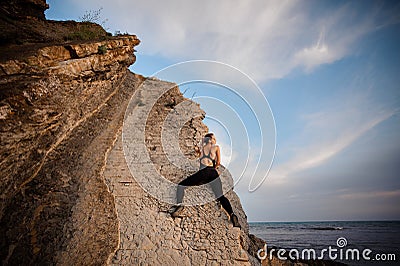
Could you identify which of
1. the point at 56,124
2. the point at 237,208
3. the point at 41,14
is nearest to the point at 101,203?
the point at 56,124

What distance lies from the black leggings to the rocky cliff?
0.29 meters

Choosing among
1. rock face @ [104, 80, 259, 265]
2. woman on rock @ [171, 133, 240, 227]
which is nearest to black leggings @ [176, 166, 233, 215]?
woman on rock @ [171, 133, 240, 227]

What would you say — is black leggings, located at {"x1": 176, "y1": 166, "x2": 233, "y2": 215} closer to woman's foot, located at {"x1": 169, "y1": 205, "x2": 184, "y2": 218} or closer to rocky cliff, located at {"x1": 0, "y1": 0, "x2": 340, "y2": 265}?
woman's foot, located at {"x1": 169, "y1": 205, "x2": 184, "y2": 218}

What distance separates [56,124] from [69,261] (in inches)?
115

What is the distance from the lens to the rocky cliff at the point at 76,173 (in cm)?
414

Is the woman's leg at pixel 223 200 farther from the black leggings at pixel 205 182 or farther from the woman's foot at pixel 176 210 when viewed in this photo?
the woman's foot at pixel 176 210

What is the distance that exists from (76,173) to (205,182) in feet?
11.5

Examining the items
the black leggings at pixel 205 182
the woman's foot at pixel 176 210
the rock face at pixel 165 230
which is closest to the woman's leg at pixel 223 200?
the black leggings at pixel 205 182

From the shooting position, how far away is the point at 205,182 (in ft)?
22.6

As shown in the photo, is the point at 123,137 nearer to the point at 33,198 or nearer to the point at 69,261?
the point at 33,198

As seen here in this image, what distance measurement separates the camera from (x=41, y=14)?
7648mm

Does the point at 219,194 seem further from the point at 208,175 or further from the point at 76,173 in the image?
the point at 76,173

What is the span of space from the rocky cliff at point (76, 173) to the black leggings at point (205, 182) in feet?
0.95

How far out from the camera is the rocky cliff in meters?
4.14
